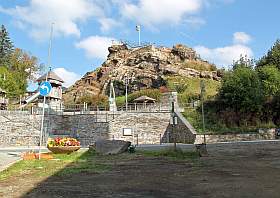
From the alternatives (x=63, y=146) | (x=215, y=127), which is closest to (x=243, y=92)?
(x=215, y=127)

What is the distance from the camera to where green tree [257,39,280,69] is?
43906 millimetres

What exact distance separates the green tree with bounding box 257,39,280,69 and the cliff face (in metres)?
13.6

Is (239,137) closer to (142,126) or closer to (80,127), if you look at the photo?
(142,126)

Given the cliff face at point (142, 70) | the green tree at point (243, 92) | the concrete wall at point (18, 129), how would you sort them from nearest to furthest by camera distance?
1. the green tree at point (243, 92)
2. the concrete wall at point (18, 129)
3. the cliff face at point (142, 70)

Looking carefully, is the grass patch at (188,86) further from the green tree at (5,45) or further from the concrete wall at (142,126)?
the green tree at (5,45)

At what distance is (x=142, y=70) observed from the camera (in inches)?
2376

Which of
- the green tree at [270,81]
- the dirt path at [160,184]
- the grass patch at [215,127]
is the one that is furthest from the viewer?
the green tree at [270,81]

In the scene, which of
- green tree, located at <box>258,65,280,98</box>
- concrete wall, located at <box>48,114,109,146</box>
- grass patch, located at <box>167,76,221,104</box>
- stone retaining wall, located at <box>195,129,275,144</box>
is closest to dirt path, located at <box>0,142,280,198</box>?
stone retaining wall, located at <box>195,129,275,144</box>

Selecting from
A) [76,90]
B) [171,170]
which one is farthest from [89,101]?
[171,170]

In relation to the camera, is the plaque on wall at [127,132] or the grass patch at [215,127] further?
the plaque on wall at [127,132]

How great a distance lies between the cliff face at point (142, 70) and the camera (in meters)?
58.7

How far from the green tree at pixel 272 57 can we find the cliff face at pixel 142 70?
13.6 m

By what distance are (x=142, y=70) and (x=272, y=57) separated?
2289 centimetres

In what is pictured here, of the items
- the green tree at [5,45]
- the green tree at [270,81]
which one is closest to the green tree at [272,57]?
the green tree at [270,81]
